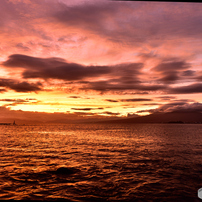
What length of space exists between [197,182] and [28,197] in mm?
16749

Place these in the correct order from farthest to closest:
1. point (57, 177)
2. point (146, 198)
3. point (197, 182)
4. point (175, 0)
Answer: point (57, 177) < point (197, 182) < point (146, 198) < point (175, 0)

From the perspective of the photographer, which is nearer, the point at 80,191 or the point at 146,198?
the point at 146,198

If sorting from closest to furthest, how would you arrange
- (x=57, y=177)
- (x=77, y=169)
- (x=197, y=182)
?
(x=197, y=182)
(x=57, y=177)
(x=77, y=169)

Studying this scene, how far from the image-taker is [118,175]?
20.4 m

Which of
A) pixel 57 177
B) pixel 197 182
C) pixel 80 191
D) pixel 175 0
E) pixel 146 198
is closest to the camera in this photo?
pixel 175 0

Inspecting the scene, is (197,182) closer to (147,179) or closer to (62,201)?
(147,179)

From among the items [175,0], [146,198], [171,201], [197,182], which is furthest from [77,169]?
[175,0]

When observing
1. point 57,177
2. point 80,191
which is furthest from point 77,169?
point 80,191

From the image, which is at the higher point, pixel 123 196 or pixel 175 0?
pixel 175 0

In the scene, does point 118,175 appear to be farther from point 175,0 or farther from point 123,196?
point 175,0

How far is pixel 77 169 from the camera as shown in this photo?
22859 mm

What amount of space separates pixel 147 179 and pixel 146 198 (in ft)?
15.7

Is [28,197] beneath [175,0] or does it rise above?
beneath

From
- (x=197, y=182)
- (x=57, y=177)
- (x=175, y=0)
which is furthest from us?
(x=57, y=177)
